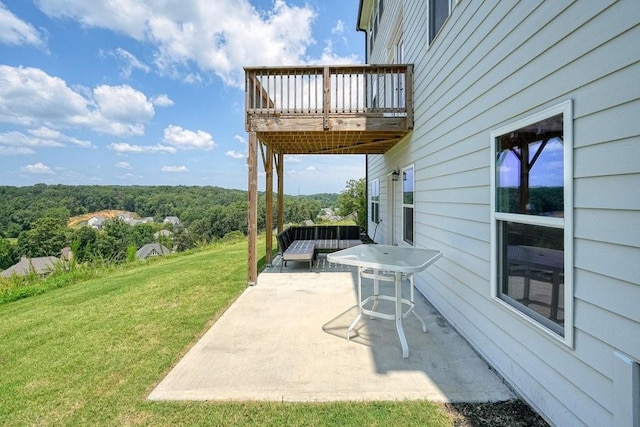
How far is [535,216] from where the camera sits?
6.85 ft

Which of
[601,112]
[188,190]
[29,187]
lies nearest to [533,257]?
[601,112]

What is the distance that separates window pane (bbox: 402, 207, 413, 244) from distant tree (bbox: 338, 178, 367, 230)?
6.59m

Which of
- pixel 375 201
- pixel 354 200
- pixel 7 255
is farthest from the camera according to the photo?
pixel 7 255

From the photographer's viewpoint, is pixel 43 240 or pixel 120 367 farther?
pixel 43 240

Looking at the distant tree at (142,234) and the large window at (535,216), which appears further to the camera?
the distant tree at (142,234)

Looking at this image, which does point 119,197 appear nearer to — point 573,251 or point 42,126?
point 42,126

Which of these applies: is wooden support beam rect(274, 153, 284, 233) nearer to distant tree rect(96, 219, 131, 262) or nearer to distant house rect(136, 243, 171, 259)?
distant house rect(136, 243, 171, 259)

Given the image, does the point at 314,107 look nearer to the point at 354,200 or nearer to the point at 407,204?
the point at 407,204

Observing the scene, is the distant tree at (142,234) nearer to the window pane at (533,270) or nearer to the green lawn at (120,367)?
the green lawn at (120,367)

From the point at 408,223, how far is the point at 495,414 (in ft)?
13.2

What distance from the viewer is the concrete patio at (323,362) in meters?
2.33

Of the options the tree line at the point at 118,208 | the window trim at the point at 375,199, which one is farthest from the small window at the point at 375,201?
the tree line at the point at 118,208

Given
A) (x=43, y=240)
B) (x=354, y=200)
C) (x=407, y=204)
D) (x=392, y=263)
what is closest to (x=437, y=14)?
(x=407, y=204)

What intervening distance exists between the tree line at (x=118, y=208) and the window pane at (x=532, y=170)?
35.5 feet
